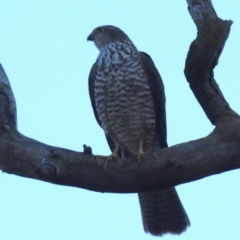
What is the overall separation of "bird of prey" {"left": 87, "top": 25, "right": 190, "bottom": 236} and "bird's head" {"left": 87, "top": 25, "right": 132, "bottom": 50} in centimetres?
47

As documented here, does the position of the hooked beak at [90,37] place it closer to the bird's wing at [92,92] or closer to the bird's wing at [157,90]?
the bird's wing at [92,92]

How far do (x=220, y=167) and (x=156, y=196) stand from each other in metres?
2.25

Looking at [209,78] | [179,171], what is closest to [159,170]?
[179,171]

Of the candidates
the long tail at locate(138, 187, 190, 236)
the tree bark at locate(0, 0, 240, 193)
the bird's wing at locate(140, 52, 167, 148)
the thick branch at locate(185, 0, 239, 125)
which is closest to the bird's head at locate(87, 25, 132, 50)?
the bird's wing at locate(140, 52, 167, 148)

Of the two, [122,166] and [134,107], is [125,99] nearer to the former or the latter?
[134,107]

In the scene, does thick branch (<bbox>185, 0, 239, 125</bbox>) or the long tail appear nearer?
thick branch (<bbox>185, 0, 239, 125</bbox>)

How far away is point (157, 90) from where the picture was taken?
6102 mm

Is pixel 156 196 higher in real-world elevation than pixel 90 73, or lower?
lower

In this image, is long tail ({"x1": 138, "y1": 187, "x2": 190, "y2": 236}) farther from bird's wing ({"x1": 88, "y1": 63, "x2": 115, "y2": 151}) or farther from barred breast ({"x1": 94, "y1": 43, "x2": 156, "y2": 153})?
bird's wing ({"x1": 88, "y1": 63, "x2": 115, "y2": 151})

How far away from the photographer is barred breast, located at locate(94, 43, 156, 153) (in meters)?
6.02

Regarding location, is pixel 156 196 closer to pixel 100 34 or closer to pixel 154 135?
pixel 154 135

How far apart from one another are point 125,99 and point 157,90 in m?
0.38

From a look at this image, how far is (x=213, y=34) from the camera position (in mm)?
4383

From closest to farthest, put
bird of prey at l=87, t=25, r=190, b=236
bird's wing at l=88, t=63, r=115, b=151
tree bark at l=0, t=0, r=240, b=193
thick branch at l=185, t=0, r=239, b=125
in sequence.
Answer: tree bark at l=0, t=0, r=240, b=193 → thick branch at l=185, t=0, r=239, b=125 → bird of prey at l=87, t=25, r=190, b=236 → bird's wing at l=88, t=63, r=115, b=151
